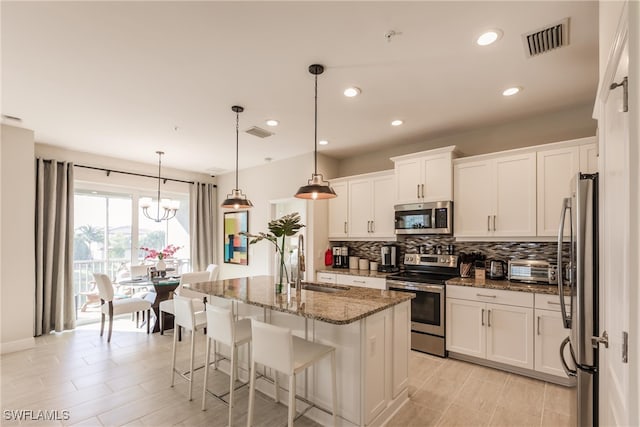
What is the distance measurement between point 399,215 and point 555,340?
211 centimetres

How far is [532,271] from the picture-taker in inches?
131

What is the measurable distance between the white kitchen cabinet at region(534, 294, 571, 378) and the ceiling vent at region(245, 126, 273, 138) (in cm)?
355

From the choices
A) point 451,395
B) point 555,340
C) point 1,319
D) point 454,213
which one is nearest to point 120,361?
point 1,319

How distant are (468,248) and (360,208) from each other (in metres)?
1.61

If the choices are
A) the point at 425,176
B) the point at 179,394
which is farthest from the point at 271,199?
the point at 179,394

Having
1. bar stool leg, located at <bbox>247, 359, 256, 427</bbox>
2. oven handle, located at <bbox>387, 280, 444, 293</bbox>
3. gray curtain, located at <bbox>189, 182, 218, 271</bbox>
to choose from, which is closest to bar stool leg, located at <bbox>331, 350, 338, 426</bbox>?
bar stool leg, located at <bbox>247, 359, 256, 427</bbox>

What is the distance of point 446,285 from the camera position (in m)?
3.53

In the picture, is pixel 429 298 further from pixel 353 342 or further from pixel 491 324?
pixel 353 342

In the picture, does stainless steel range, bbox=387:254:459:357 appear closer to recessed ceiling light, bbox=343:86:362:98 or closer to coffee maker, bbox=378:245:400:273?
coffee maker, bbox=378:245:400:273

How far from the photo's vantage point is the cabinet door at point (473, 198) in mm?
3586

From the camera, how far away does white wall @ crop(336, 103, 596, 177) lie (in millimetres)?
3307

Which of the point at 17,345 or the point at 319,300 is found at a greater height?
the point at 319,300

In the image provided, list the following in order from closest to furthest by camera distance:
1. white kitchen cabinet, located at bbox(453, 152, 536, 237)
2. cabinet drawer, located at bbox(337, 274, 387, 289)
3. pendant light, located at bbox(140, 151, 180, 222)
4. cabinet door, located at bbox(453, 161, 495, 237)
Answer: white kitchen cabinet, located at bbox(453, 152, 536, 237)
cabinet door, located at bbox(453, 161, 495, 237)
cabinet drawer, located at bbox(337, 274, 387, 289)
pendant light, located at bbox(140, 151, 180, 222)

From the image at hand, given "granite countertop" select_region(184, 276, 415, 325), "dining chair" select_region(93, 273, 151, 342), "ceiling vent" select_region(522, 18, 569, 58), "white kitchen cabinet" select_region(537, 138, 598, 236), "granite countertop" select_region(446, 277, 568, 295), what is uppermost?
"ceiling vent" select_region(522, 18, 569, 58)
